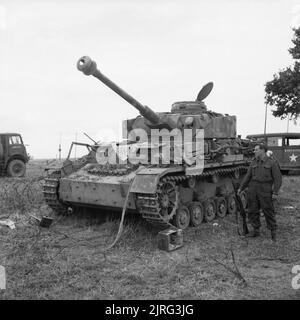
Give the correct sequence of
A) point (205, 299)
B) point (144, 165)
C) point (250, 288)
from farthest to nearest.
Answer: point (144, 165), point (250, 288), point (205, 299)

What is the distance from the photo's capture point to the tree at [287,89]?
947 inches

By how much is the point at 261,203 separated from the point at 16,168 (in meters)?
15.4

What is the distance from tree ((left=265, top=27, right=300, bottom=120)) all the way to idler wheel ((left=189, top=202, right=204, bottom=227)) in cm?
1642

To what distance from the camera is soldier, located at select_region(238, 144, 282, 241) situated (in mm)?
8109

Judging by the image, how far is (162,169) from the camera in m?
8.13

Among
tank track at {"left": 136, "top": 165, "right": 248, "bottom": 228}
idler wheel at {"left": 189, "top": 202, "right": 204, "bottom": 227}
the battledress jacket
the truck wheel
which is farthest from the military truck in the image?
the battledress jacket

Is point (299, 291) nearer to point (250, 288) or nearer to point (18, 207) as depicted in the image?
point (250, 288)

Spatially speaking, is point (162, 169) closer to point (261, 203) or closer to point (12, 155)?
point (261, 203)

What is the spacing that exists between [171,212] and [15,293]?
3852 mm

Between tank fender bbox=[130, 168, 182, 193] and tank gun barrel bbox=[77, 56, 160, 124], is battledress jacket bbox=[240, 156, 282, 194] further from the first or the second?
tank gun barrel bbox=[77, 56, 160, 124]

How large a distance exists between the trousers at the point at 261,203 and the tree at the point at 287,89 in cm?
1704

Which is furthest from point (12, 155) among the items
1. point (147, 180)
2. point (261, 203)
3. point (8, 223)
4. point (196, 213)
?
point (261, 203)

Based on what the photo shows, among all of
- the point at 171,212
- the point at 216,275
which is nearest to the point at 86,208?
the point at 171,212

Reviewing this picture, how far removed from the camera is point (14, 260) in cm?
671
